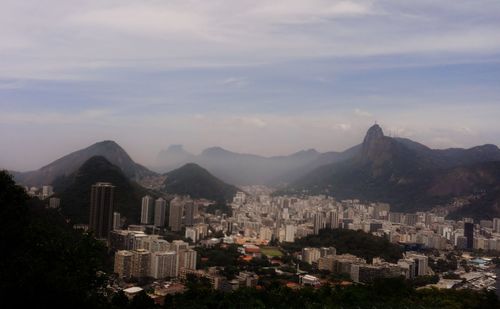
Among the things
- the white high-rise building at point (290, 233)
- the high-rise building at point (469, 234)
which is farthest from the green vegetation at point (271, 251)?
the high-rise building at point (469, 234)

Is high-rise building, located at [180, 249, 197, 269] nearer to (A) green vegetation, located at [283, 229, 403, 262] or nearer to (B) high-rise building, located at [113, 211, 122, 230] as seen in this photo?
(B) high-rise building, located at [113, 211, 122, 230]

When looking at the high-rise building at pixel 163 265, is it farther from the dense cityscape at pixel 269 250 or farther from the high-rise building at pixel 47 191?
the high-rise building at pixel 47 191

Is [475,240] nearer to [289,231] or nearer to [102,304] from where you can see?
[289,231]

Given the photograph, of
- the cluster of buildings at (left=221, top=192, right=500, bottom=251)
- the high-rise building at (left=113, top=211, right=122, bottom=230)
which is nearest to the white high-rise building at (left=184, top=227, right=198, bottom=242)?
the high-rise building at (left=113, top=211, right=122, bottom=230)

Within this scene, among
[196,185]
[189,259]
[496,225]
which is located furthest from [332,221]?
[196,185]

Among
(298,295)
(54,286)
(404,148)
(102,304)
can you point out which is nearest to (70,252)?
(102,304)
